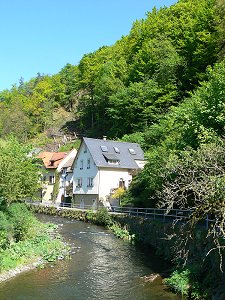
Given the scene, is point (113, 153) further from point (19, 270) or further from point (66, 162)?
point (19, 270)

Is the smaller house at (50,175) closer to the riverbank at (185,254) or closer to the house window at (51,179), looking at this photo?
the house window at (51,179)

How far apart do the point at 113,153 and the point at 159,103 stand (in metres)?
13.4

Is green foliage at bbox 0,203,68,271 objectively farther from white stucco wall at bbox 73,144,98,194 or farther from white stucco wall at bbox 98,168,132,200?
white stucco wall at bbox 73,144,98,194

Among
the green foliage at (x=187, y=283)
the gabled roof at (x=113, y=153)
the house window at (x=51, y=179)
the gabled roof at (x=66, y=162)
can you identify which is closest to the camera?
the green foliage at (x=187, y=283)

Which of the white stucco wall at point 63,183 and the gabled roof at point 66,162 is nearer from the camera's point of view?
the white stucco wall at point 63,183

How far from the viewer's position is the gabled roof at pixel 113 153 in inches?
1802

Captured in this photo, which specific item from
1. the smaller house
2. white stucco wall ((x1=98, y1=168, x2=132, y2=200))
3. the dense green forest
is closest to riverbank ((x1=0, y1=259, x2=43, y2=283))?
the dense green forest

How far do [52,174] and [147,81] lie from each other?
73.2 ft

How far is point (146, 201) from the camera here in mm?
30922

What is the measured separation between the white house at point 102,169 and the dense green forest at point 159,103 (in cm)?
388

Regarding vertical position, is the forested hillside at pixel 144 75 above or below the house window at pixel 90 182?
above

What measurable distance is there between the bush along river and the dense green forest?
268 cm

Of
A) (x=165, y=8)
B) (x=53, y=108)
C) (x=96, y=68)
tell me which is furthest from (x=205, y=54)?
(x=53, y=108)

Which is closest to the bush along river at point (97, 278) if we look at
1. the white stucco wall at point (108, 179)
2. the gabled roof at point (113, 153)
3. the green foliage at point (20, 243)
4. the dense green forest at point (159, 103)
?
the green foliage at point (20, 243)
